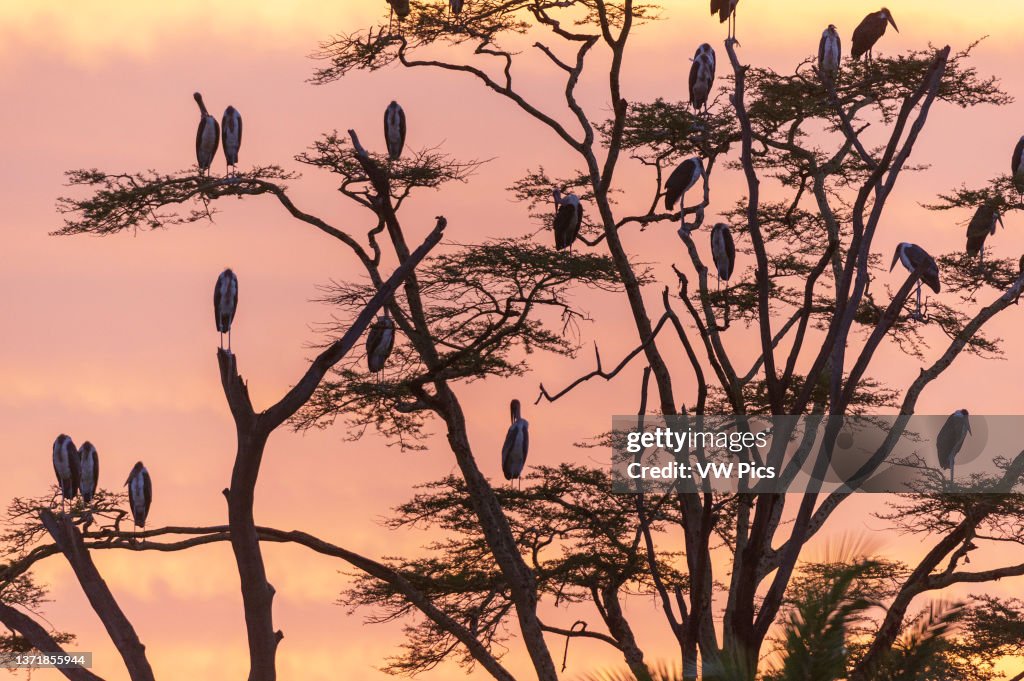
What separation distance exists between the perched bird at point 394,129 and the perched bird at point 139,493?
386 centimetres

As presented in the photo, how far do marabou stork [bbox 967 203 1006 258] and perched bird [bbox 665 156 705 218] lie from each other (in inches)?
125

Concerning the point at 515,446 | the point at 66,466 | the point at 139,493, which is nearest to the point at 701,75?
the point at 515,446

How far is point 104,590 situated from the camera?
9.11 meters

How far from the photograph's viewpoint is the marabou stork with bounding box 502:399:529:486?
1341cm

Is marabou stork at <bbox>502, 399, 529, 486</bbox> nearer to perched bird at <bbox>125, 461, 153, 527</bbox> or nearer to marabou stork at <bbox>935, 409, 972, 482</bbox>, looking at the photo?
perched bird at <bbox>125, 461, 153, 527</bbox>

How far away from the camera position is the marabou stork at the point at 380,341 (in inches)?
501

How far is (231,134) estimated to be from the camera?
14031 mm

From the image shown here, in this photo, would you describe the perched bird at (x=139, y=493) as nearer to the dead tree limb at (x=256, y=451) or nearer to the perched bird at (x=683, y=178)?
the dead tree limb at (x=256, y=451)

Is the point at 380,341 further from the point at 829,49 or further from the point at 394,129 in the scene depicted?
the point at 829,49

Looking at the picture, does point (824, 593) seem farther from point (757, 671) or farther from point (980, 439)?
point (980, 439)

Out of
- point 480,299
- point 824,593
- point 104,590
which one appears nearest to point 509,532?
point 480,299

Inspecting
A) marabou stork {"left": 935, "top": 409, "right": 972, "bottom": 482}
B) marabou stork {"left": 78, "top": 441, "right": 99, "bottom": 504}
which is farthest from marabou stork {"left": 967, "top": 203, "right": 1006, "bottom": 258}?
marabou stork {"left": 78, "top": 441, "right": 99, "bottom": 504}

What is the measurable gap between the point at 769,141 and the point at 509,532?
4.90m

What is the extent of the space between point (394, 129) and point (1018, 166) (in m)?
6.13
